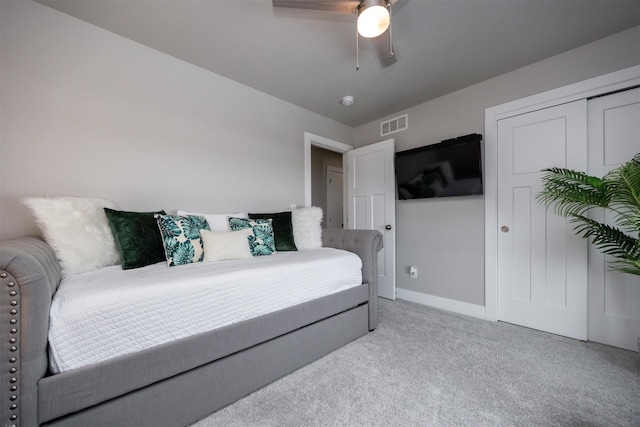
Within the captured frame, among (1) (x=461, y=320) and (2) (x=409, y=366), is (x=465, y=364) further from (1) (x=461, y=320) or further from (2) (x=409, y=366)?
(1) (x=461, y=320)

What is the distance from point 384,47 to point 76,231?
2208mm

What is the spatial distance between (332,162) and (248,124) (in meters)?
2.76

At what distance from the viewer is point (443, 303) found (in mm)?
2738

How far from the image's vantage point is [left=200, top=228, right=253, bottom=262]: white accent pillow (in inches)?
66.8

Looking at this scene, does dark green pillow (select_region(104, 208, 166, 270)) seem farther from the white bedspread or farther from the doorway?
the doorway

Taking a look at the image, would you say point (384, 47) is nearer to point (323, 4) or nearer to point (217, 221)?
point (323, 4)

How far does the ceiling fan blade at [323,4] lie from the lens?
1335 millimetres

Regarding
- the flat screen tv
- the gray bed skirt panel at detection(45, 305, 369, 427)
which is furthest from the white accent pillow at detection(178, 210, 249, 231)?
the flat screen tv

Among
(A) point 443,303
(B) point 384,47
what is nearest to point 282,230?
(B) point 384,47

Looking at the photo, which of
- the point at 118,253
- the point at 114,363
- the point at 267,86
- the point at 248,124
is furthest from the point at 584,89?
the point at 118,253

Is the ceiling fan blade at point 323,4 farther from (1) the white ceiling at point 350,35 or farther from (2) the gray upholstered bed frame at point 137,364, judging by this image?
(2) the gray upholstered bed frame at point 137,364

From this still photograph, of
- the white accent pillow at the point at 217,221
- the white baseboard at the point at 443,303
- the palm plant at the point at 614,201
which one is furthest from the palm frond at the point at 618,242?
the white accent pillow at the point at 217,221

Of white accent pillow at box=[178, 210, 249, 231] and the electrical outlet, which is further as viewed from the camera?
the electrical outlet

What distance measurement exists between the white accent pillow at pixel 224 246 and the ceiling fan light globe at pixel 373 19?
5.16 ft
